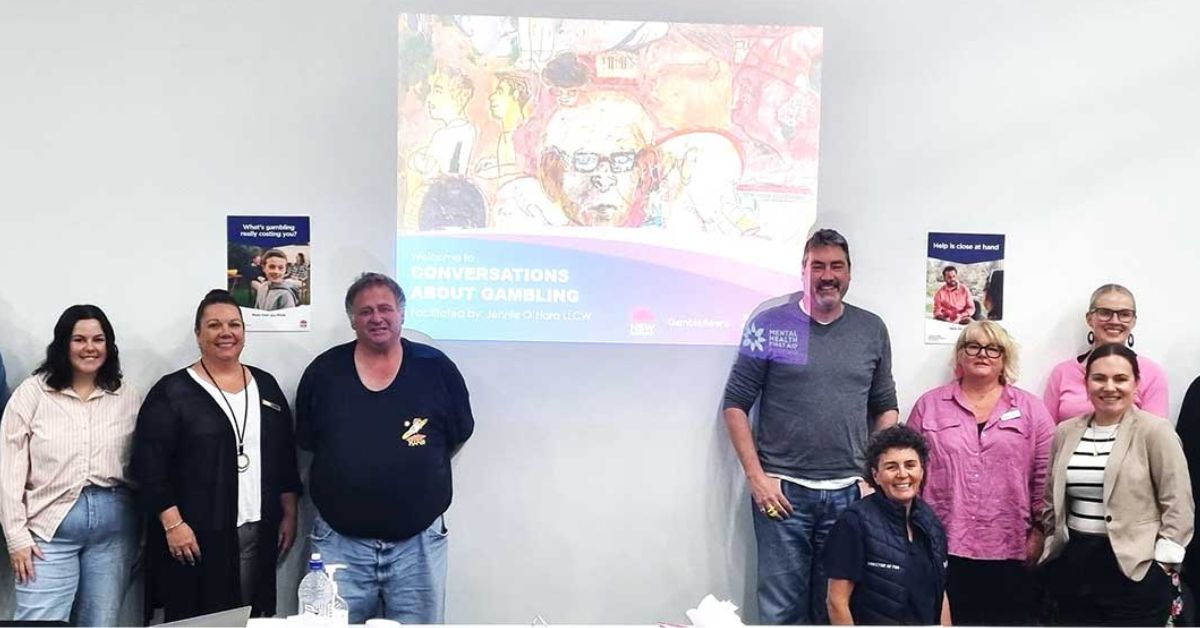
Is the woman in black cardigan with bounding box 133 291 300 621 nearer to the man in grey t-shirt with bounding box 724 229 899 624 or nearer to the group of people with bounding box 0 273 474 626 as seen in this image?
the group of people with bounding box 0 273 474 626

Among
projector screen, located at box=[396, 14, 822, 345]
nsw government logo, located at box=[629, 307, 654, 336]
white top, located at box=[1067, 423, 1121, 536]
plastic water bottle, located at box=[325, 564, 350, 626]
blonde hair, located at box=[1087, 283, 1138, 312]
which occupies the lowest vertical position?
plastic water bottle, located at box=[325, 564, 350, 626]

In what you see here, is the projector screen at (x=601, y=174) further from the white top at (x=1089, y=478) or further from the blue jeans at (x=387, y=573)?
the white top at (x=1089, y=478)

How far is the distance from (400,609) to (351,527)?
1.13ft

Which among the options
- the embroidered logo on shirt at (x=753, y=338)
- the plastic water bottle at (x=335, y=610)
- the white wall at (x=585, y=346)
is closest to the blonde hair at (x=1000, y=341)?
the white wall at (x=585, y=346)

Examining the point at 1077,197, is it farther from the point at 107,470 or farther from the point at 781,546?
the point at 107,470

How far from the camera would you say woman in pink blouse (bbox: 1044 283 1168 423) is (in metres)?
3.23

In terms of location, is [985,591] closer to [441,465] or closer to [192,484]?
[441,465]

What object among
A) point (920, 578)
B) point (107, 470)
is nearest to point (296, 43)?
point (107, 470)

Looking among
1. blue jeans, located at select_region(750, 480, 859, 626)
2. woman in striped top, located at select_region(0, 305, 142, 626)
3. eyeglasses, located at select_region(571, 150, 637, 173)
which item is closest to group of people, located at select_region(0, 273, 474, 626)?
woman in striped top, located at select_region(0, 305, 142, 626)

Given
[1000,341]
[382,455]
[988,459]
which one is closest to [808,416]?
[988,459]

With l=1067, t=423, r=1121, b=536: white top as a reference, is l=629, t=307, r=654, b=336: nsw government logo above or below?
above

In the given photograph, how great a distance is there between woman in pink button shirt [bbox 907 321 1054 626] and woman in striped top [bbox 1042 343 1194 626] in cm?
16

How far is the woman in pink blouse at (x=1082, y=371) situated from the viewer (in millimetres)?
3227

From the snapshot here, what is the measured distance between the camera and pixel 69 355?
289 cm
